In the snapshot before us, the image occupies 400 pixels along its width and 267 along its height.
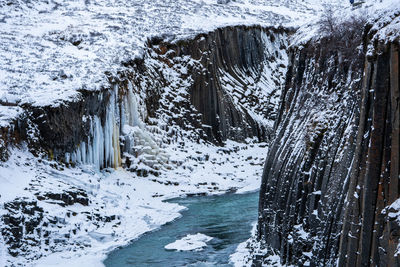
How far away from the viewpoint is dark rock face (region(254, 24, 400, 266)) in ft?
30.4

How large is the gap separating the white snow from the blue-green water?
29 centimetres

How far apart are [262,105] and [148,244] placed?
31984 millimetres

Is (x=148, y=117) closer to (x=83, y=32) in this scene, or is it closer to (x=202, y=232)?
(x=83, y=32)

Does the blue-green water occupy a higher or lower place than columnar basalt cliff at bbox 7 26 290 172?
lower

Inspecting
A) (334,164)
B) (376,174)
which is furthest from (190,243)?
(376,174)

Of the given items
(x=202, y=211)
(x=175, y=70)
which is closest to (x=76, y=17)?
(x=175, y=70)

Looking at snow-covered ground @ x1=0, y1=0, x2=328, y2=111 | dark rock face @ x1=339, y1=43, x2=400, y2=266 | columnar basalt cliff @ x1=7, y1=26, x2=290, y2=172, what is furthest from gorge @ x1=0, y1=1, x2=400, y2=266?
snow-covered ground @ x1=0, y1=0, x2=328, y2=111

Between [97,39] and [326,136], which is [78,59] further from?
[326,136]

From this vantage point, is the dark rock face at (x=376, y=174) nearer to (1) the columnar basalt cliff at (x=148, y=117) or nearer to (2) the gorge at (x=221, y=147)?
(2) the gorge at (x=221, y=147)

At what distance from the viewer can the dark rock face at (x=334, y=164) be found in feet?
30.4

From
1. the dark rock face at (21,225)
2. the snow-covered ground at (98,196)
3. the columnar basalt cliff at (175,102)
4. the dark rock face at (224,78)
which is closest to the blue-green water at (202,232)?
the snow-covered ground at (98,196)

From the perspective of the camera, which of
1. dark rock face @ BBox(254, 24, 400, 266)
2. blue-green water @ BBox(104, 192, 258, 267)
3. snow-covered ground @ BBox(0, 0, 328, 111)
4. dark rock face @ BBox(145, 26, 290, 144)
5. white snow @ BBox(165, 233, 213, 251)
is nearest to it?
dark rock face @ BBox(254, 24, 400, 266)

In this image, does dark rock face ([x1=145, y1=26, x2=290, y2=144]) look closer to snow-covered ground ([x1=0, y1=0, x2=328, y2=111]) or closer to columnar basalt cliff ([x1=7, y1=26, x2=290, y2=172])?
columnar basalt cliff ([x1=7, y1=26, x2=290, y2=172])

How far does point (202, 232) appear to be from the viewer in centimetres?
2323
